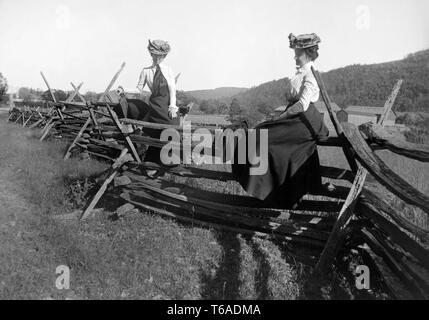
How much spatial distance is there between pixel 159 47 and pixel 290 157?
8.66 feet

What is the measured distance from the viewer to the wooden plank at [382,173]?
2.69 meters

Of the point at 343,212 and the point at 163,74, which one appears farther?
the point at 163,74

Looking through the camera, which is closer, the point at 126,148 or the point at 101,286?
the point at 101,286

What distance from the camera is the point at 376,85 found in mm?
106625

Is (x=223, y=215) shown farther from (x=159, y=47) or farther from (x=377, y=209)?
(x=159, y=47)

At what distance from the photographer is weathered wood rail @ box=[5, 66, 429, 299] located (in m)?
2.94

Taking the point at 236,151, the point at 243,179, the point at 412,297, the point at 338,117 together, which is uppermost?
the point at 338,117

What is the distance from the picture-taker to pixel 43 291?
337cm

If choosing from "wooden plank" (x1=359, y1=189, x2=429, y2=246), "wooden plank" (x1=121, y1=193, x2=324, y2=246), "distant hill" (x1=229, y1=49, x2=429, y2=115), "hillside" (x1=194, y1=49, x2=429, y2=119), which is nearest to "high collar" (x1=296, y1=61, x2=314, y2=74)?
"wooden plank" (x1=359, y1=189, x2=429, y2=246)

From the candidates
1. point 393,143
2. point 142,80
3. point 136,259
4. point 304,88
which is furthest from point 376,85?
point 136,259
